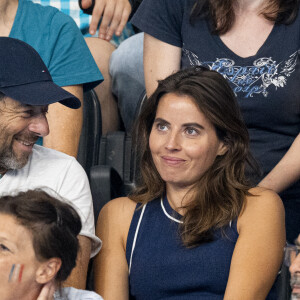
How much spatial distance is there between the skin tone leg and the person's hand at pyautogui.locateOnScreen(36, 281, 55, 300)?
1.37 meters

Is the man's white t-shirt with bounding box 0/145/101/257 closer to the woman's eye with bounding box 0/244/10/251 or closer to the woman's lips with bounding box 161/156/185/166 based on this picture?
the woman's lips with bounding box 161/156/185/166

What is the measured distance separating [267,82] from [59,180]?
0.86 m

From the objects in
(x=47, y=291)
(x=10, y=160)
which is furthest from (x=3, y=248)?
(x=10, y=160)

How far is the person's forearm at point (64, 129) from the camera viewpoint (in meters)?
2.87

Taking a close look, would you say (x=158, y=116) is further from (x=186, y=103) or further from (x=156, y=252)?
(x=156, y=252)

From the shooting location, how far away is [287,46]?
290cm

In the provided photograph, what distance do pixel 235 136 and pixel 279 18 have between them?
54 cm

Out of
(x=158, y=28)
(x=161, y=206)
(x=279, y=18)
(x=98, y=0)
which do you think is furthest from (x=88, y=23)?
(x=161, y=206)

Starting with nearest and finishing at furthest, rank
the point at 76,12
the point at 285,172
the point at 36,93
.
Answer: the point at 36,93 → the point at 285,172 → the point at 76,12

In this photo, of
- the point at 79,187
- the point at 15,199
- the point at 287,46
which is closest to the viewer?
the point at 15,199

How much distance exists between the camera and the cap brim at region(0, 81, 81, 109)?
2.42 meters

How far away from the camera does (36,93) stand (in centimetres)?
245

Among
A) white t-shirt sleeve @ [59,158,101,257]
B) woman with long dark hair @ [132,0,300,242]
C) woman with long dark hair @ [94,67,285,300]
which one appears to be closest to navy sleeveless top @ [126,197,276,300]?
woman with long dark hair @ [94,67,285,300]

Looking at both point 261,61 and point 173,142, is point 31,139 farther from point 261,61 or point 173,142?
point 261,61
